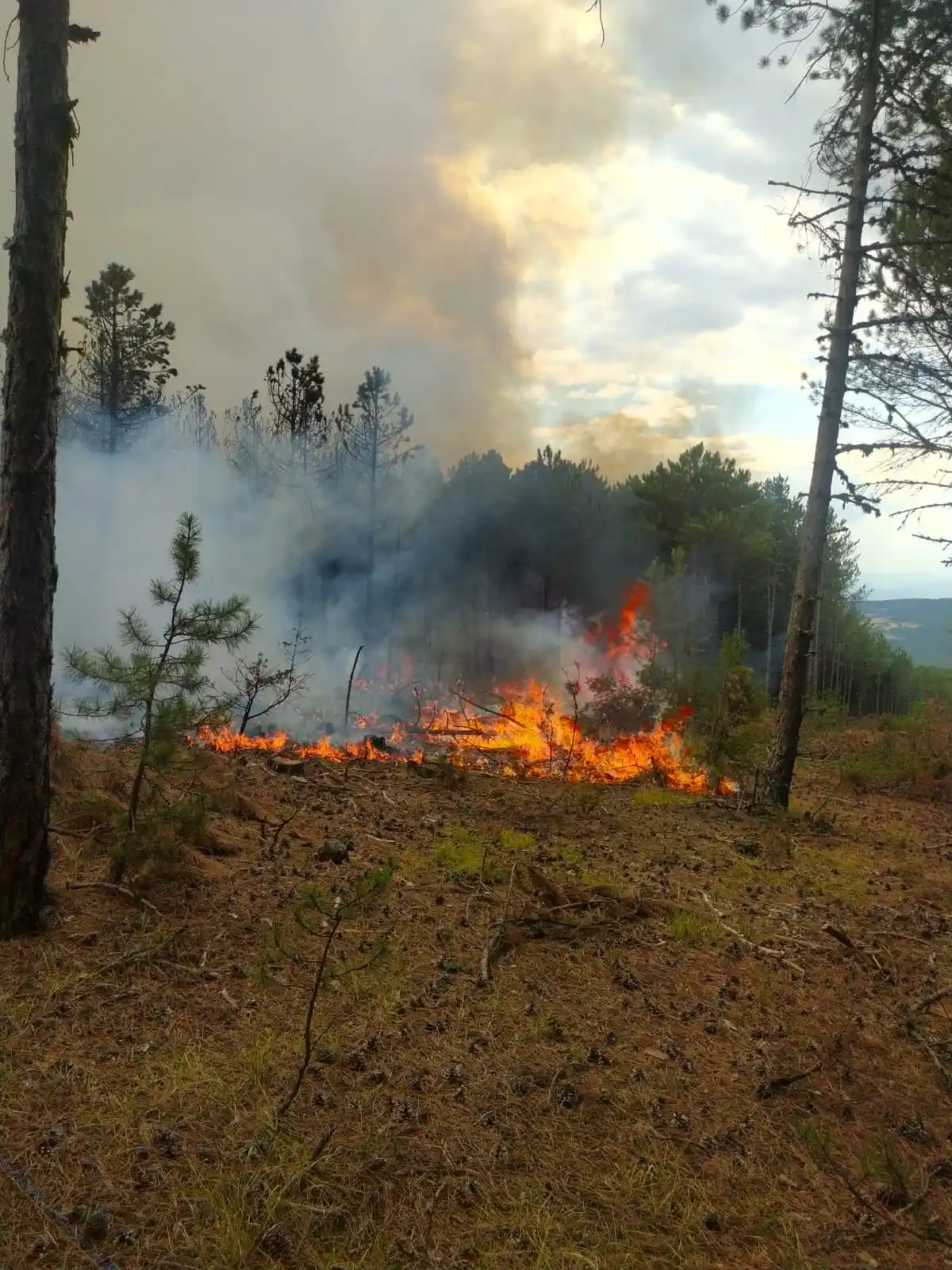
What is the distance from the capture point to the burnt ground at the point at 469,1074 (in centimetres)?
265

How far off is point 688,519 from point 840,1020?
27.2 meters

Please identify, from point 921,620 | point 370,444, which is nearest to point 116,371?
point 370,444

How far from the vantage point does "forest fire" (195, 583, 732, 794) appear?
12.1m

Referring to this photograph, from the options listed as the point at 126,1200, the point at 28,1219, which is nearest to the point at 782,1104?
the point at 126,1200

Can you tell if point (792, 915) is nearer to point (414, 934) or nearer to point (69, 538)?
point (414, 934)

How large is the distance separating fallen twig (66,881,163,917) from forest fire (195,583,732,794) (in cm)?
436

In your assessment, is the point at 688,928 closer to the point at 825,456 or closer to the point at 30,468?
the point at 30,468

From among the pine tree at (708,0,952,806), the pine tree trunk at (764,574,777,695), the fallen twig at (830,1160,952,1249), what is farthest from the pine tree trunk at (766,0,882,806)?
the pine tree trunk at (764,574,777,695)

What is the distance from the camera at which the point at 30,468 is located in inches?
172

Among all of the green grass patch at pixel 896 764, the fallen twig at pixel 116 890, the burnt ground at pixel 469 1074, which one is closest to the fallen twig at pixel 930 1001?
the burnt ground at pixel 469 1074

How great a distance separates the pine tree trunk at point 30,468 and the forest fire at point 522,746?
198 inches

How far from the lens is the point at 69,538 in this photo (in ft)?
70.1

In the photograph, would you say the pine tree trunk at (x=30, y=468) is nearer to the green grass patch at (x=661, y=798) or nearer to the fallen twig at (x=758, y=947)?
the fallen twig at (x=758, y=947)

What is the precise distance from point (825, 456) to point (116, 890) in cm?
966
